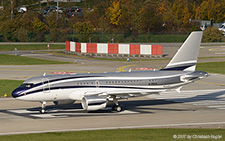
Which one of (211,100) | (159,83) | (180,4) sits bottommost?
(211,100)

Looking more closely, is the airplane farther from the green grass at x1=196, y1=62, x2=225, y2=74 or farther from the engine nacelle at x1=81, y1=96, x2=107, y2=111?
the green grass at x1=196, y1=62, x2=225, y2=74

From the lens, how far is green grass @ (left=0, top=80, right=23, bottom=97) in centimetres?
5170

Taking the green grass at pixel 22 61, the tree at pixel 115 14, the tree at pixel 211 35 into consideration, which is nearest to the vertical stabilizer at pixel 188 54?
the green grass at pixel 22 61

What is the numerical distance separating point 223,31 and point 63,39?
2560 inches

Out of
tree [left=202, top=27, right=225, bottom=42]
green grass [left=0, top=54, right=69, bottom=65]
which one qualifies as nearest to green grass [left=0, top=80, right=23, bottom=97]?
green grass [left=0, top=54, right=69, bottom=65]

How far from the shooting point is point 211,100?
47281 millimetres

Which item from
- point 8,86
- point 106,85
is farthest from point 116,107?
point 8,86

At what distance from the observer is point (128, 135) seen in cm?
2930

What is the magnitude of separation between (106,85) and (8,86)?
2205cm

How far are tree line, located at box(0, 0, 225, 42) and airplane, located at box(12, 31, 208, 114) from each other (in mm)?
96235

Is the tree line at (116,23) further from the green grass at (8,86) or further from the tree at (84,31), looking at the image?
the green grass at (8,86)

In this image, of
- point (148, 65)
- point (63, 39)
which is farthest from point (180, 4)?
point (148, 65)

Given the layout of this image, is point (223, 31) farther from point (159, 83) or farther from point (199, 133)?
point (199, 133)

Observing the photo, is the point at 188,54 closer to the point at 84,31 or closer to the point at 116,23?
→ the point at 84,31
